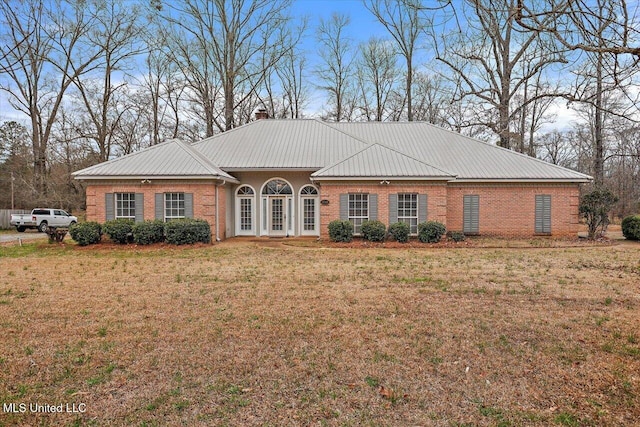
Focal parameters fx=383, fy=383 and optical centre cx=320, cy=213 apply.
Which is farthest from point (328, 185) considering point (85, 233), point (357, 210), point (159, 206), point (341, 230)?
point (85, 233)

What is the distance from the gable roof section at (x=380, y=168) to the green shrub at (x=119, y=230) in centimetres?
760

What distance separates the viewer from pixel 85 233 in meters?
14.8

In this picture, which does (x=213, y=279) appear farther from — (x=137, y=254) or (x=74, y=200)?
(x=74, y=200)

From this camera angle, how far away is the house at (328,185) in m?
15.9

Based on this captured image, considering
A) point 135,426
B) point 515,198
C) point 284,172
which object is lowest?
point 135,426

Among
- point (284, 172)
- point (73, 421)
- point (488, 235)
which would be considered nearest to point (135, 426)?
point (73, 421)

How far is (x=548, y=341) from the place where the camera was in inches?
190

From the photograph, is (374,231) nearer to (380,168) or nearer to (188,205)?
(380,168)

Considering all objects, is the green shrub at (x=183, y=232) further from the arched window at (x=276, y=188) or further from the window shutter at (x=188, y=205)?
the arched window at (x=276, y=188)

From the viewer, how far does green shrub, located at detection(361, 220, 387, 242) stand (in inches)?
602

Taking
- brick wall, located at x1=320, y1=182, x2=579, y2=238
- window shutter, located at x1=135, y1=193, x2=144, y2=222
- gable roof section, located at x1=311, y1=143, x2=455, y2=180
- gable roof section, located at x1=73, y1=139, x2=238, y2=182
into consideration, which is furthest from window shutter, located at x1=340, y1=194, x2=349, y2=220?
window shutter, located at x1=135, y1=193, x2=144, y2=222

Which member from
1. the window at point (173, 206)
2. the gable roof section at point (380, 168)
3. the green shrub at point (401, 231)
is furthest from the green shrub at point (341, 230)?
the window at point (173, 206)

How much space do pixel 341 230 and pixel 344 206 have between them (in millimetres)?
1181

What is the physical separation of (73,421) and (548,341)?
17.1ft
